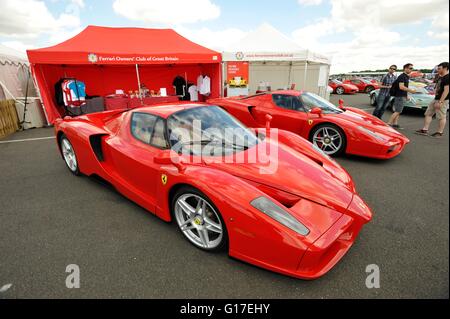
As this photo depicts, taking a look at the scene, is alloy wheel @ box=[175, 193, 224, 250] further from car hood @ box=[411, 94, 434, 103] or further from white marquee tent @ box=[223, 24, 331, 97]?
car hood @ box=[411, 94, 434, 103]

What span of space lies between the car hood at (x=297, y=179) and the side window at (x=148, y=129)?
2.12 ft

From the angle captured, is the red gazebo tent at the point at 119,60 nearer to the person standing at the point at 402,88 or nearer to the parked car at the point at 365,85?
the person standing at the point at 402,88

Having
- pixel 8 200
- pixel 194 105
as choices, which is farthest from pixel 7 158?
pixel 194 105

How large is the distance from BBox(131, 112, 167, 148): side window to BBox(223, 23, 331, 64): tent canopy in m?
7.59

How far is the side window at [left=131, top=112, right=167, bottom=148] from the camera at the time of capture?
93.1 inches

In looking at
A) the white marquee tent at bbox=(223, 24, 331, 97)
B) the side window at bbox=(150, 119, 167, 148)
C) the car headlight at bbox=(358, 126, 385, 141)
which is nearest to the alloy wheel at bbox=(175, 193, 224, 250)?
the side window at bbox=(150, 119, 167, 148)

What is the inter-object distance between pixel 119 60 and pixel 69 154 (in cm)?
553

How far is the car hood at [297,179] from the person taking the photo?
1.89 m

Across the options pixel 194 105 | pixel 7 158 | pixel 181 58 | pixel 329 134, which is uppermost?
pixel 181 58

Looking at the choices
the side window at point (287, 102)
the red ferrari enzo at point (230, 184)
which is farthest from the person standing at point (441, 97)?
the red ferrari enzo at point (230, 184)
